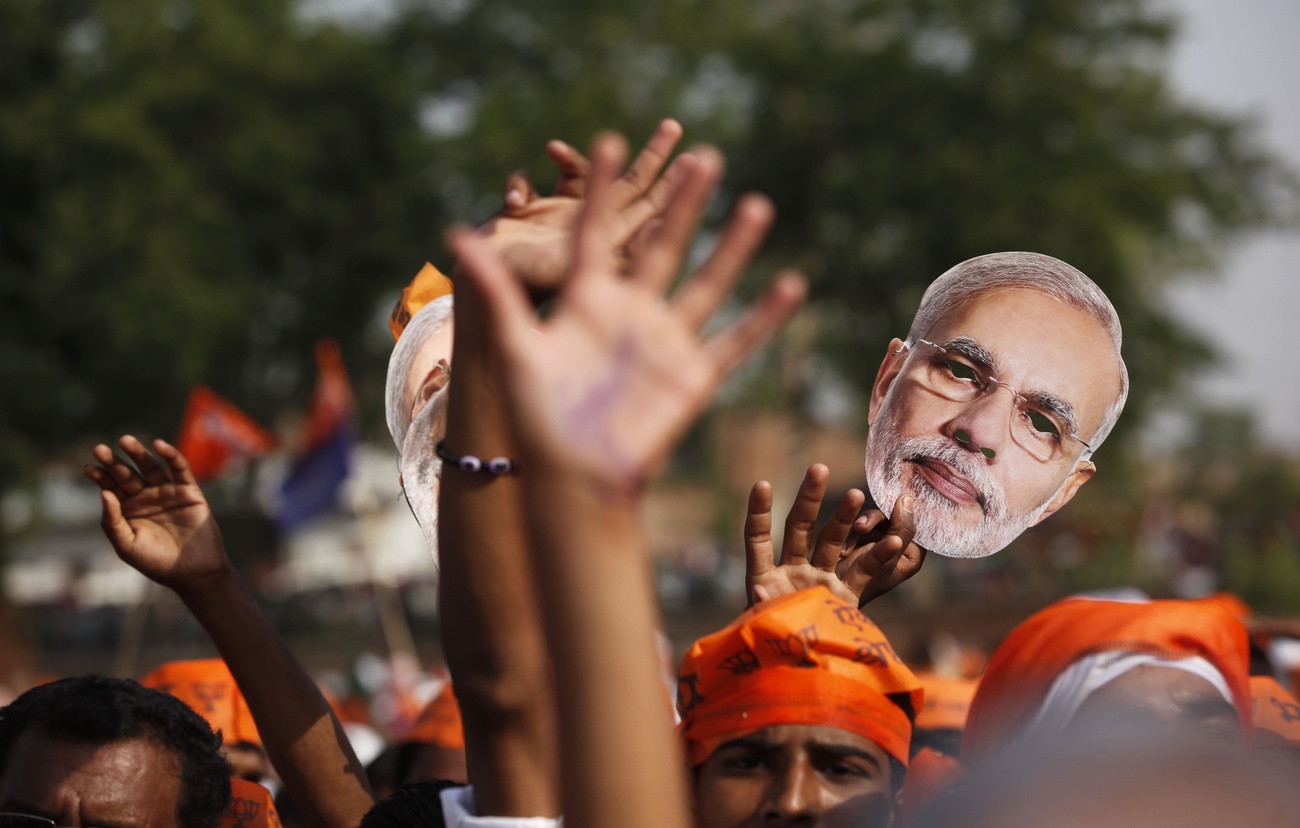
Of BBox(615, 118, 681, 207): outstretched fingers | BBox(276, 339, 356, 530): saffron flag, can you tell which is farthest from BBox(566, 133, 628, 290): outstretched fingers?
BBox(276, 339, 356, 530): saffron flag

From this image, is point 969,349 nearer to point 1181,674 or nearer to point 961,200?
point 1181,674

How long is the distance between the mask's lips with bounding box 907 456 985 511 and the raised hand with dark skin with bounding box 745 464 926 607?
0.06 meters

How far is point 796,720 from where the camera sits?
2250mm

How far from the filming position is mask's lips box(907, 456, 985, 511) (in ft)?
8.33

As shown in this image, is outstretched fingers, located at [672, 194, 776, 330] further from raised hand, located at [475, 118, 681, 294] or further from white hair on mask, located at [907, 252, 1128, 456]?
white hair on mask, located at [907, 252, 1128, 456]

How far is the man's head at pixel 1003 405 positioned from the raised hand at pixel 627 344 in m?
1.18

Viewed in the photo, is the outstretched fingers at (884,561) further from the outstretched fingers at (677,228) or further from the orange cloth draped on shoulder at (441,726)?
the orange cloth draped on shoulder at (441,726)

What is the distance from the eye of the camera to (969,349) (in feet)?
8.42

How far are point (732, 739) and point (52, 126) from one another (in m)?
26.5

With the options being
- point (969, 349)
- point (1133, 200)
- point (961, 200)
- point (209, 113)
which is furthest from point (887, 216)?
point (969, 349)

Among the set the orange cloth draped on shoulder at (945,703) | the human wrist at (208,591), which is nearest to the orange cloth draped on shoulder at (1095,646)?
the human wrist at (208,591)

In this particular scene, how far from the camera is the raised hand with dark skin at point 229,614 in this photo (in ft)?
8.54

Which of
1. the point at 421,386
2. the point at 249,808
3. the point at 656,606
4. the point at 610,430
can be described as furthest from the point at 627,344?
the point at 249,808

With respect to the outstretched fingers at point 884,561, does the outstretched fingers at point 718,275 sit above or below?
above
